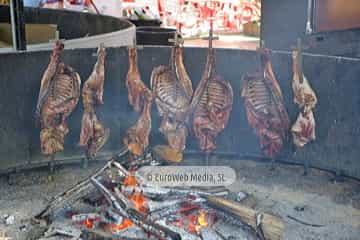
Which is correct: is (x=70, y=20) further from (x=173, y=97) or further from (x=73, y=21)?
(x=173, y=97)

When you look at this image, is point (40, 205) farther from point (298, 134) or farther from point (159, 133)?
point (298, 134)

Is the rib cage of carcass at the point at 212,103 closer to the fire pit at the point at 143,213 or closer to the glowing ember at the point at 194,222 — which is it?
the fire pit at the point at 143,213

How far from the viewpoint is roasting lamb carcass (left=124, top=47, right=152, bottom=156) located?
4.88 m

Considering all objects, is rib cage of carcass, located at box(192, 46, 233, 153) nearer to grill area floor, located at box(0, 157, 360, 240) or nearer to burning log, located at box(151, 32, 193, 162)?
burning log, located at box(151, 32, 193, 162)

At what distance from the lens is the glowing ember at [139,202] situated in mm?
4047

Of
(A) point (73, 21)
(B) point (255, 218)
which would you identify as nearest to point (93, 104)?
(B) point (255, 218)

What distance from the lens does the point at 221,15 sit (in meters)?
17.5

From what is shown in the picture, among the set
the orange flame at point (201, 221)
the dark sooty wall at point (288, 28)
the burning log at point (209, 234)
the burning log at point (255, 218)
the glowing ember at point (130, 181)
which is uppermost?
the dark sooty wall at point (288, 28)

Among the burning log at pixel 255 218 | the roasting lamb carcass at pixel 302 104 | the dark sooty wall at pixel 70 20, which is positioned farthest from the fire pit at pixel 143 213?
the dark sooty wall at pixel 70 20

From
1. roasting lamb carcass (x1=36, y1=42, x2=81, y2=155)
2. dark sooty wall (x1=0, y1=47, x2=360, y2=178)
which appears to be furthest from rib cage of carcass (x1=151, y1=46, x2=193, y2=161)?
roasting lamb carcass (x1=36, y1=42, x2=81, y2=155)

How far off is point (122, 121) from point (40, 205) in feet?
4.03

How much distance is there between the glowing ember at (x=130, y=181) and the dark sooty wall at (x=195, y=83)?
97 cm

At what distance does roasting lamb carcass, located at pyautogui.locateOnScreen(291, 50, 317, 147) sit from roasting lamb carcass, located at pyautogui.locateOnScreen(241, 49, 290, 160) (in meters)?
0.13

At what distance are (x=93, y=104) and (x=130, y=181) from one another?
860mm
